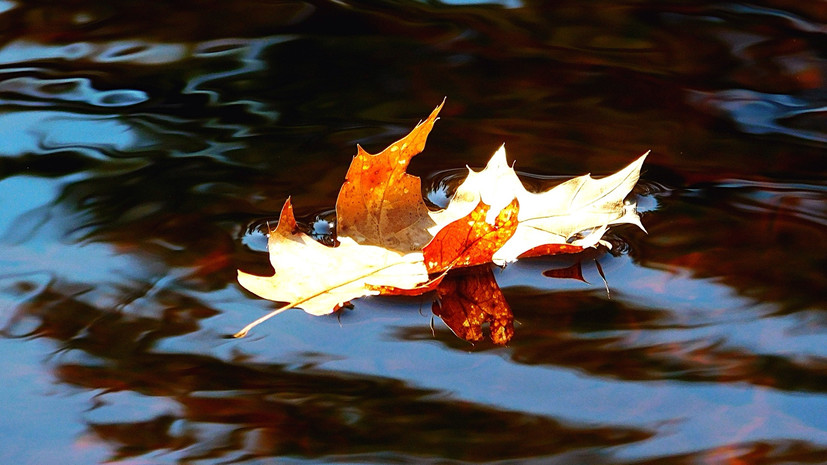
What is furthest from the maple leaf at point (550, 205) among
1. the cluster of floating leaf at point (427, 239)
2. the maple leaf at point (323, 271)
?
the maple leaf at point (323, 271)

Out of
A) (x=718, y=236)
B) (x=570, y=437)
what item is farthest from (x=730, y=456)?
(x=718, y=236)

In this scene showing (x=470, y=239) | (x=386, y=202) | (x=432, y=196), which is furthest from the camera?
(x=432, y=196)

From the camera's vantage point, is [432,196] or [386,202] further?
[432,196]

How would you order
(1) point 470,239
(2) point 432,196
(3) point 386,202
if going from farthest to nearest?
(2) point 432,196 → (3) point 386,202 → (1) point 470,239

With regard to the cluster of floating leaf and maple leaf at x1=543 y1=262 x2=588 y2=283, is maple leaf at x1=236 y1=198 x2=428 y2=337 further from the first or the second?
maple leaf at x1=543 y1=262 x2=588 y2=283

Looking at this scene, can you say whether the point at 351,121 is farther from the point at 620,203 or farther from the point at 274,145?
the point at 620,203

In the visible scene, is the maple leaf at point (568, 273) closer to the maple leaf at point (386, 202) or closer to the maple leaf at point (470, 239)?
the maple leaf at point (470, 239)

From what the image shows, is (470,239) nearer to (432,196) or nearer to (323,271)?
(323,271)

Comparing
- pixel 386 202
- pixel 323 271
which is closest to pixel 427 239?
pixel 386 202
